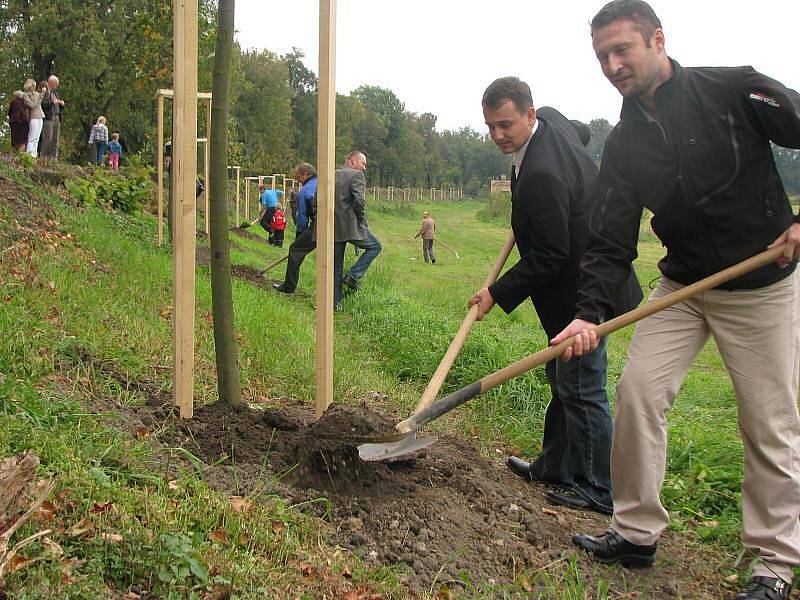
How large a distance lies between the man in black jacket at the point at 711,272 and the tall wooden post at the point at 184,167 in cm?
180

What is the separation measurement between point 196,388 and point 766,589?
10.4ft

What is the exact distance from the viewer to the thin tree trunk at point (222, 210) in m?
3.84

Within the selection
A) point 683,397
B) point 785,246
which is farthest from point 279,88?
point 785,246

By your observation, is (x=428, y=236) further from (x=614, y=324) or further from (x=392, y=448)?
(x=614, y=324)

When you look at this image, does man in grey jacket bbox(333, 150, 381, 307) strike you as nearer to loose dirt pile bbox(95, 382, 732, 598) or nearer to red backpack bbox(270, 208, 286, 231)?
loose dirt pile bbox(95, 382, 732, 598)

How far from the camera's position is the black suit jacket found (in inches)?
149

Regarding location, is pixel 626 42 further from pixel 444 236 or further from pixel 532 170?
pixel 444 236

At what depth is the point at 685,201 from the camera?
309 cm

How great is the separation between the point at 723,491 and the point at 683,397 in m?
2.89

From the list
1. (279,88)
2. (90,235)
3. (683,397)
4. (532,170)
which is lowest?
(683,397)

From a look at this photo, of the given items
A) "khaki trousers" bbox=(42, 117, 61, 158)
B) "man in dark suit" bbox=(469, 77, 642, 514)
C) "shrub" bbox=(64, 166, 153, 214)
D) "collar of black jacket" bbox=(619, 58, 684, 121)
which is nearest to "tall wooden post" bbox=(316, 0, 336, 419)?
"man in dark suit" bbox=(469, 77, 642, 514)

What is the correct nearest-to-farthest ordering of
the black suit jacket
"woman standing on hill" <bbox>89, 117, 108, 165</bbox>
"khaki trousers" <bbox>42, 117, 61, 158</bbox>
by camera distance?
the black suit jacket
"khaki trousers" <bbox>42, 117, 61, 158</bbox>
"woman standing on hill" <bbox>89, 117, 108, 165</bbox>

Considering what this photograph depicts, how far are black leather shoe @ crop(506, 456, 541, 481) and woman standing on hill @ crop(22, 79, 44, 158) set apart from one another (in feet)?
40.1

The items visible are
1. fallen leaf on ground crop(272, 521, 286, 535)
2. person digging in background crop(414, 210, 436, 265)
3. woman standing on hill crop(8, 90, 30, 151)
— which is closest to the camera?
fallen leaf on ground crop(272, 521, 286, 535)
